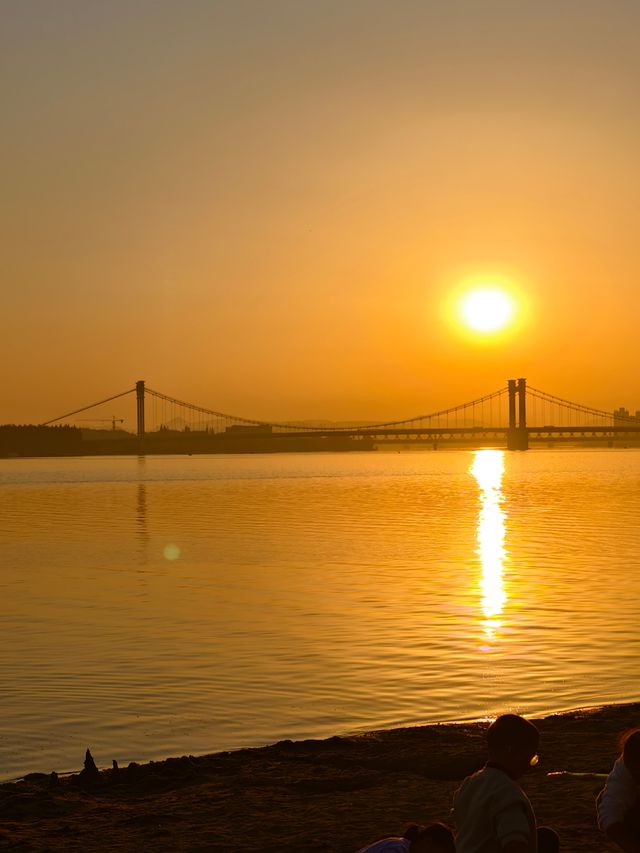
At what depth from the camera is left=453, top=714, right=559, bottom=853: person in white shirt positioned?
418 cm

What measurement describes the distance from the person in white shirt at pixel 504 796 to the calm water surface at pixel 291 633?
5.08 meters

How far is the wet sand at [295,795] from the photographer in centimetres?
677

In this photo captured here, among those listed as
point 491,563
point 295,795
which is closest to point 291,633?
point 295,795

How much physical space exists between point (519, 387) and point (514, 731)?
547 ft

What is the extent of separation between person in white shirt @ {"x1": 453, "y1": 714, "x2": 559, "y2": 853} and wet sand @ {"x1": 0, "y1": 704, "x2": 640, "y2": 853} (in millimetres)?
2314

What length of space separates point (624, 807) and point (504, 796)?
54 cm

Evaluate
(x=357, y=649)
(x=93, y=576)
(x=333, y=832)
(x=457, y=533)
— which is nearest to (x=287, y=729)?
(x=333, y=832)

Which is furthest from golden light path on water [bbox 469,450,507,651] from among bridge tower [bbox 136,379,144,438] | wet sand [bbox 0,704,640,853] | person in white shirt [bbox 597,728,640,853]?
bridge tower [bbox 136,379,144,438]

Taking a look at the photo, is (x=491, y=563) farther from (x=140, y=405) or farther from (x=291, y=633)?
(x=140, y=405)

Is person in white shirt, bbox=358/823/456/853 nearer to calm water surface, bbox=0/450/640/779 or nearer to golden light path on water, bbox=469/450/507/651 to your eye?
calm water surface, bbox=0/450/640/779

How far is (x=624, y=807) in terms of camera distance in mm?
4465

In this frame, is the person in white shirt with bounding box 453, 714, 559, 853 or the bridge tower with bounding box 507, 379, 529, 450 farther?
the bridge tower with bounding box 507, 379, 529, 450

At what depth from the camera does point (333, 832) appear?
6.81m

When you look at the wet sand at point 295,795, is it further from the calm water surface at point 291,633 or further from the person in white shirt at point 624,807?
the person in white shirt at point 624,807
